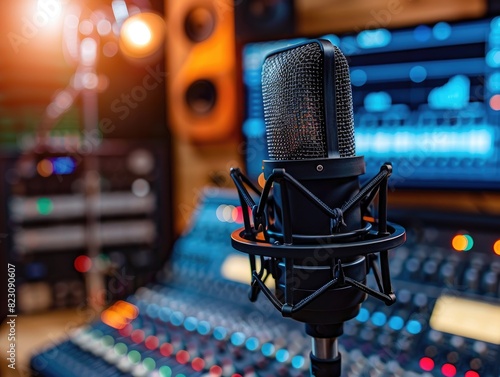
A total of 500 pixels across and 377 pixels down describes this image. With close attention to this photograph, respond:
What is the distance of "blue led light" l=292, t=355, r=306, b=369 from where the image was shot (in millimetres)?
843

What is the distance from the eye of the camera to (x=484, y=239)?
0.95 meters

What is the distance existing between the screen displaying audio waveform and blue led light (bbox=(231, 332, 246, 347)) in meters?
0.57

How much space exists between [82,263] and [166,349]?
1193mm

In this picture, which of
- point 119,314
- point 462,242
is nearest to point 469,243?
point 462,242

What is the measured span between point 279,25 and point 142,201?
967 millimetres

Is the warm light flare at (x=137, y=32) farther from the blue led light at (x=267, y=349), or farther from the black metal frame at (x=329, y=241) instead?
the black metal frame at (x=329, y=241)

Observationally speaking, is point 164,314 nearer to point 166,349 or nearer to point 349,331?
point 166,349

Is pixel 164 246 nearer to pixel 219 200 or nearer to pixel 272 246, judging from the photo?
pixel 219 200

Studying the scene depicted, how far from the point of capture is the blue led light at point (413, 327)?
34.4 inches

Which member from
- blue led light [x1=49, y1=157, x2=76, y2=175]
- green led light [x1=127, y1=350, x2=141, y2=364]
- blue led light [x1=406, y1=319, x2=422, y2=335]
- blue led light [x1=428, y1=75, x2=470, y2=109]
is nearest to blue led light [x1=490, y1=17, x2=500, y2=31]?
blue led light [x1=428, y1=75, x2=470, y2=109]

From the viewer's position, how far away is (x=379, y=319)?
93 centimetres

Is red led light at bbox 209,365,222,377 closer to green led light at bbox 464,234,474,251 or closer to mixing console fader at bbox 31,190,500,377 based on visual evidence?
mixing console fader at bbox 31,190,500,377

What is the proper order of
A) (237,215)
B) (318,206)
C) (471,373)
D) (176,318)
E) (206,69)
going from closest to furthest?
(318,206) < (471,373) < (176,318) < (237,215) < (206,69)

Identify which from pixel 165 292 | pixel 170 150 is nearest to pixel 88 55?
pixel 170 150
